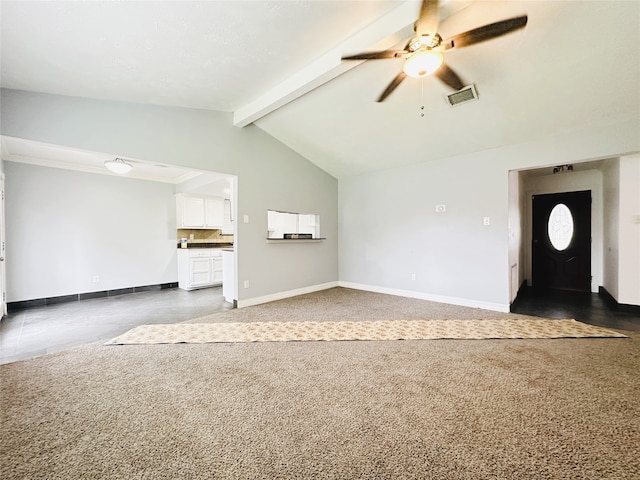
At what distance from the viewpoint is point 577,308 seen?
4254 mm

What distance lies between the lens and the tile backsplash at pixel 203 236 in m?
6.71

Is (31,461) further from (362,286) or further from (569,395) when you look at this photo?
(362,286)

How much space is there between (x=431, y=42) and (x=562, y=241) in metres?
5.98

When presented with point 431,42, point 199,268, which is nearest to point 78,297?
point 199,268

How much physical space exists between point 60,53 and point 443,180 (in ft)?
16.5

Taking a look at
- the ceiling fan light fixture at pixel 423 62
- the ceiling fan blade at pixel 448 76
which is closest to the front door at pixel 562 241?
the ceiling fan blade at pixel 448 76

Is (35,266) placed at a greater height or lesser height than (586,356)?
greater

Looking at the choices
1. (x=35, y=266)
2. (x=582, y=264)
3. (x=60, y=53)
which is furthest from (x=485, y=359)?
(x=35, y=266)

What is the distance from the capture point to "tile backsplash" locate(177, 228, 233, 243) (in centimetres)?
671

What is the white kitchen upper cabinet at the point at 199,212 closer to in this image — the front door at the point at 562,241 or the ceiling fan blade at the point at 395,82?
the ceiling fan blade at the point at 395,82

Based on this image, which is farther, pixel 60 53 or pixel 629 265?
pixel 629 265

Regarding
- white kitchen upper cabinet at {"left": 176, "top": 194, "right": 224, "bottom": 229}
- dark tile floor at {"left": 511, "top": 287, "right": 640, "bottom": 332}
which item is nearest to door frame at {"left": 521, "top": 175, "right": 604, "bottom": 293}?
dark tile floor at {"left": 511, "top": 287, "right": 640, "bottom": 332}

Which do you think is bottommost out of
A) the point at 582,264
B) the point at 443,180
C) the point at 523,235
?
the point at 582,264

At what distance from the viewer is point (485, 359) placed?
249 cm
